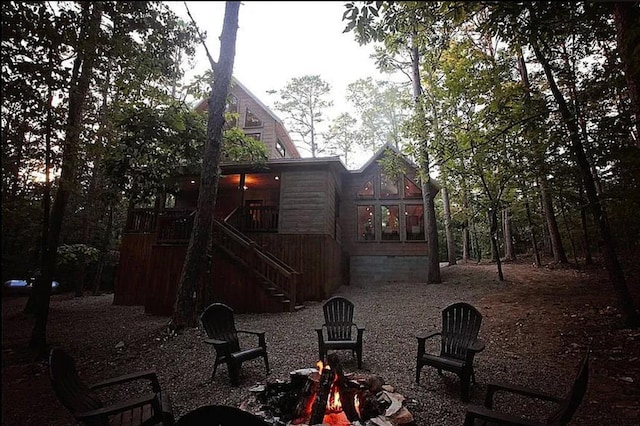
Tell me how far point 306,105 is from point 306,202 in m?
13.5

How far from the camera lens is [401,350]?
5.65 metres

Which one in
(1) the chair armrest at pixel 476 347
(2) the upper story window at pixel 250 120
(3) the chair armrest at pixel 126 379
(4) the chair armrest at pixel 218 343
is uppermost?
(2) the upper story window at pixel 250 120

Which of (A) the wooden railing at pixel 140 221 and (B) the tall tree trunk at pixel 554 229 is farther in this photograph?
(B) the tall tree trunk at pixel 554 229

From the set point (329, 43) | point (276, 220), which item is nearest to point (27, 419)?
point (329, 43)

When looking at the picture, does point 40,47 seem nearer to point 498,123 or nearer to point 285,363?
point 285,363

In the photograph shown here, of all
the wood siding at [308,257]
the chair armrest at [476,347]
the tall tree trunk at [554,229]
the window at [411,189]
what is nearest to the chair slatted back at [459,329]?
the chair armrest at [476,347]

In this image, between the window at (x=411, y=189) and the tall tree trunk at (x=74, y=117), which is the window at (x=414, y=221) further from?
the tall tree trunk at (x=74, y=117)

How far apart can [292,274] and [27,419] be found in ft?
20.5

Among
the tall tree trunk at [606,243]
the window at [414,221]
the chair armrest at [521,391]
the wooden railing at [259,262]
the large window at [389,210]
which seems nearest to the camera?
the chair armrest at [521,391]

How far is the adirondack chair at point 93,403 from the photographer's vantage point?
2.39m

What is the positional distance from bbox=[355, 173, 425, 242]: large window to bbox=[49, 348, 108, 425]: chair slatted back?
1224 cm

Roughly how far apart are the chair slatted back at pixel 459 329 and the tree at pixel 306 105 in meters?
18.8

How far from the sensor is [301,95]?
74.1 ft

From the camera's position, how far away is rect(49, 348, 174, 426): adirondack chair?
2.39 metres
